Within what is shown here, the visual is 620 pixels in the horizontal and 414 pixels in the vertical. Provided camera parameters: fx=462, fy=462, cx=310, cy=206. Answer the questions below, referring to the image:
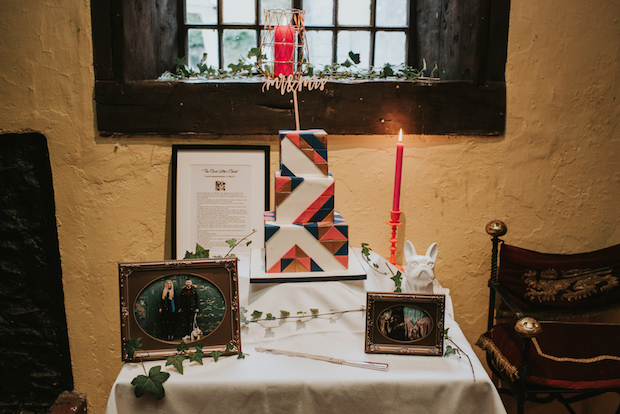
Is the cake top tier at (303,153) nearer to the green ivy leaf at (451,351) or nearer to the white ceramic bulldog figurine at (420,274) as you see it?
the white ceramic bulldog figurine at (420,274)

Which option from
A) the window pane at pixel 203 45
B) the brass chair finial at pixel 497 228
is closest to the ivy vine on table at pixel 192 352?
the brass chair finial at pixel 497 228

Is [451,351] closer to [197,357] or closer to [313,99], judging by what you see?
[197,357]

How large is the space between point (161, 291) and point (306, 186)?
0.47 m

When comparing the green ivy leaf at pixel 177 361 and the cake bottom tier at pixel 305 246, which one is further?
the cake bottom tier at pixel 305 246

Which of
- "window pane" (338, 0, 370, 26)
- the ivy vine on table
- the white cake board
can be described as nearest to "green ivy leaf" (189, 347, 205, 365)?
the ivy vine on table

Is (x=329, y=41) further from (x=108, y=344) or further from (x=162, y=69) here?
(x=108, y=344)

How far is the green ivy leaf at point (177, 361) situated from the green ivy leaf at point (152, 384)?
0.03 meters

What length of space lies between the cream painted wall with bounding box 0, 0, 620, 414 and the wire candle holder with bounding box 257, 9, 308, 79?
273 millimetres

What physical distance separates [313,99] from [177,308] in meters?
0.86

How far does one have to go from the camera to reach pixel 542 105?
1674 mm

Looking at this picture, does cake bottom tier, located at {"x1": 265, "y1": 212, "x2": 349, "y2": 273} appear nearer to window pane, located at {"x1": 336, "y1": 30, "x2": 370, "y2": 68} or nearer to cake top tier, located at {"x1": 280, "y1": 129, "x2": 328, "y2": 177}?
cake top tier, located at {"x1": 280, "y1": 129, "x2": 328, "y2": 177}

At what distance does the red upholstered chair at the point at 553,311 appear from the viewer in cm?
142

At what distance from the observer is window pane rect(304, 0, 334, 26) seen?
1.93 metres

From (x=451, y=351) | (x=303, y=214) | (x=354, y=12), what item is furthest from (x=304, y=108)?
(x=451, y=351)
